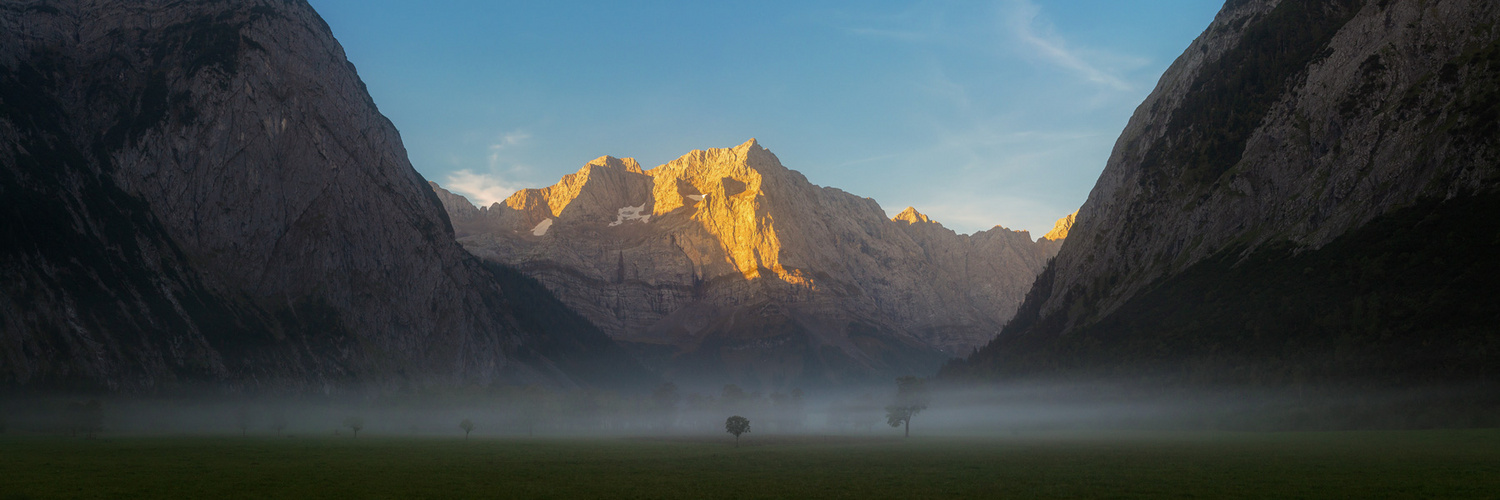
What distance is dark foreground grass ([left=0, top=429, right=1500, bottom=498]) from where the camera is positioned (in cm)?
6806

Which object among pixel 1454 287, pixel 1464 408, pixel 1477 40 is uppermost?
pixel 1477 40

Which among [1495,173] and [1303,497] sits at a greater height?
[1495,173]

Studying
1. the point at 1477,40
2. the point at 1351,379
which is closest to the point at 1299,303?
the point at 1351,379

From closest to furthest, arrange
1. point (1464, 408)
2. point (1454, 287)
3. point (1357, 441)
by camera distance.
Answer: point (1357, 441) → point (1464, 408) → point (1454, 287)

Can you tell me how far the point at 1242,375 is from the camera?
19475 cm

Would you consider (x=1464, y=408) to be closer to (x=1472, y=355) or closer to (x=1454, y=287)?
(x=1472, y=355)

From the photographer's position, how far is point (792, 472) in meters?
93.0

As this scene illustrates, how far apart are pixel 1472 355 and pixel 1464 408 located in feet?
46.6

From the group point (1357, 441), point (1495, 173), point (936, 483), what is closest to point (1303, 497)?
point (936, 483)

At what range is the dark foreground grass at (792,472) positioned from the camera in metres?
68.1

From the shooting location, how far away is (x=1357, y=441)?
391ft

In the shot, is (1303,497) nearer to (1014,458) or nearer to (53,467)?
(1014,458)

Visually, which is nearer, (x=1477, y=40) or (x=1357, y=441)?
(x=1357, y=441)

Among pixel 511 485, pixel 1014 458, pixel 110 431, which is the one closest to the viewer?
pixel 511 485
